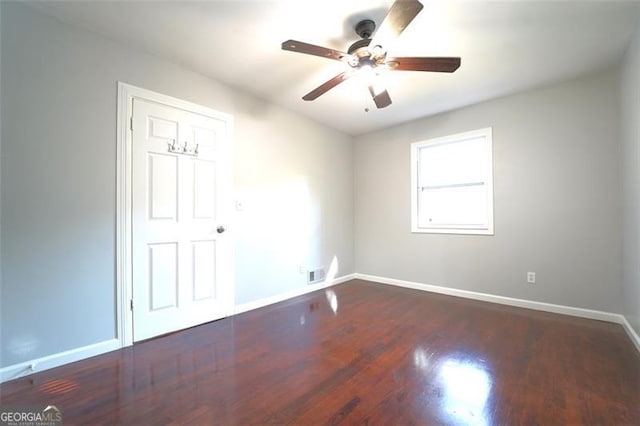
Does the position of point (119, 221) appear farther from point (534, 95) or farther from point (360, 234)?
point (534, 95)

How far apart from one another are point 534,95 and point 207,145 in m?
3.69

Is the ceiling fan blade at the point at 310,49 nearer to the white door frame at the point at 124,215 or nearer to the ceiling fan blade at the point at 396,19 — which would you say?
the ceiling fan blade at the point at 396,19

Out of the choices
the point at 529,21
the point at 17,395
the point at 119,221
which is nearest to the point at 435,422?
the point at 17,395

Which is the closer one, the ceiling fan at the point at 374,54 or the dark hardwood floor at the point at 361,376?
the dark hardwood floor at the point at 361,376

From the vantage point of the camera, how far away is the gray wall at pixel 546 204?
266cm

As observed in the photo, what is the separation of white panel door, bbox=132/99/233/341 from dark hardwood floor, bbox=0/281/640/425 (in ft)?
0.83

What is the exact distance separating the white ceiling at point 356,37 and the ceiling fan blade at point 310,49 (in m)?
0.30

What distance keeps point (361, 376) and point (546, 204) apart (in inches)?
111

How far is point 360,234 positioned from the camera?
4.62 m

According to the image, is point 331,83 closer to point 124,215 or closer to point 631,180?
point 124,215

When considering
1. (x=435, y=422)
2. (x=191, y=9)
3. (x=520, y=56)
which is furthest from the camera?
(x=520, y=56)

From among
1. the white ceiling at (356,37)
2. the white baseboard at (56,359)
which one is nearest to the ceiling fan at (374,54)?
the white ceiling at (356,37)

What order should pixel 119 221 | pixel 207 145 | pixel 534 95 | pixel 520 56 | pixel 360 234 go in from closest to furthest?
→ pixel 119 221, pixel 520 56, pixel 207 145, pixel 534 95, pixel 360 234

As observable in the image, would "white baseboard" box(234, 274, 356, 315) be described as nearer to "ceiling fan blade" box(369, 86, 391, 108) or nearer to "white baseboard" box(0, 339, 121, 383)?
"white baseboard" box(0, 339, 121, 383)
